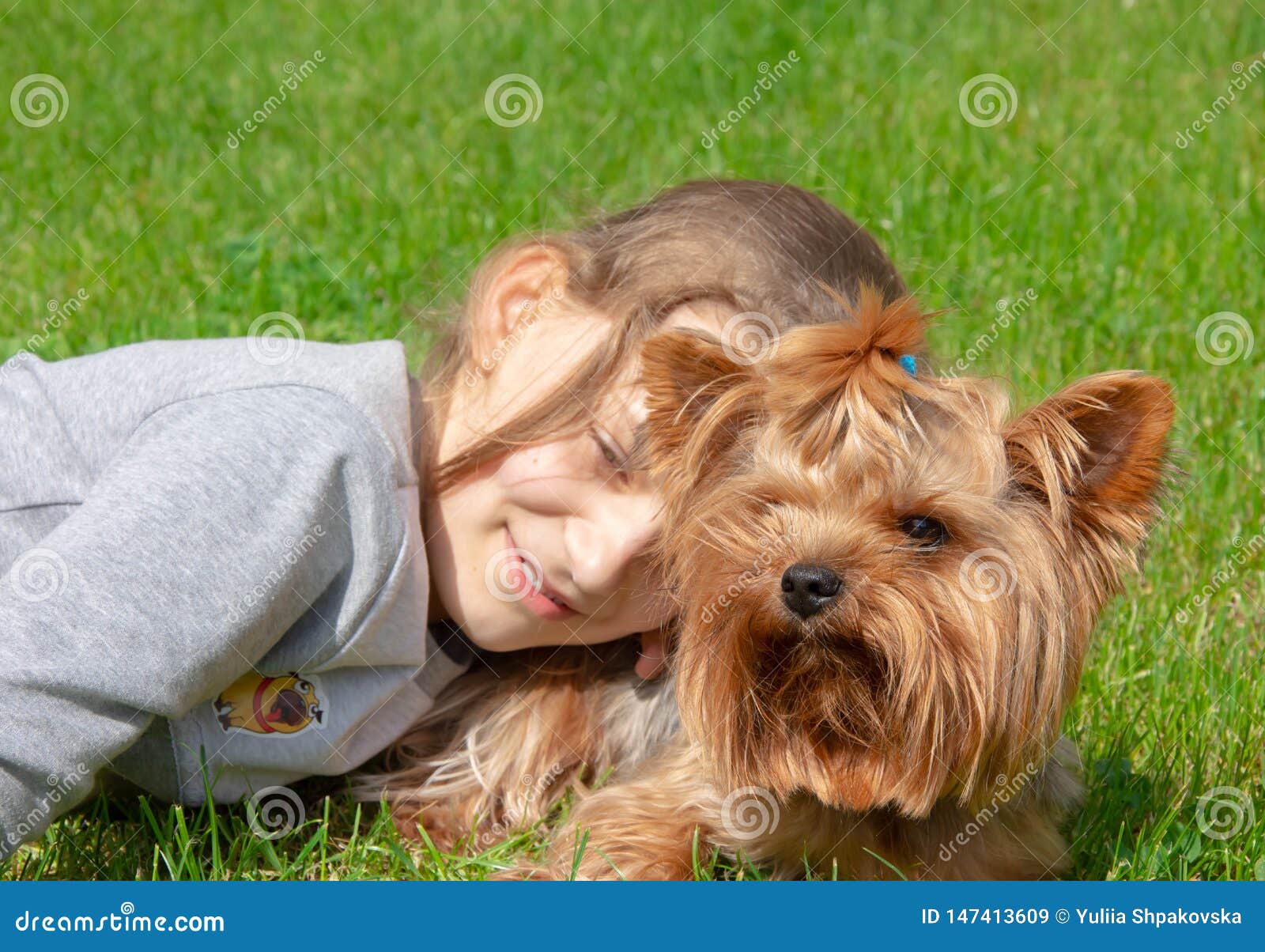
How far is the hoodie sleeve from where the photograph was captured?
250 cm

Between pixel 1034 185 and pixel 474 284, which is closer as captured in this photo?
pixel 474 284

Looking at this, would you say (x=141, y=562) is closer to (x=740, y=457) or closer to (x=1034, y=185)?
(x=740, y=457)

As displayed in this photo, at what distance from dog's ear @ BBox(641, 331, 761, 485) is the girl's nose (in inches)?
9.8

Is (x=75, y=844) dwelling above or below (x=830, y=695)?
below

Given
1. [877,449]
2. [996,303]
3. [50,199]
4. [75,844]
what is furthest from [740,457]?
[50,199]

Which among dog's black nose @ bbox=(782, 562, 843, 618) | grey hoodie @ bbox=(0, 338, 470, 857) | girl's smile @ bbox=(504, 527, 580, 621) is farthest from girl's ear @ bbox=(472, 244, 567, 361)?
dog's black nose @ bbox=(782, 562, 843, 618)

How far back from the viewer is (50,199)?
5820 millimetres

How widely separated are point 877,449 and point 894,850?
89 cm

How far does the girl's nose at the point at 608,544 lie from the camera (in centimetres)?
296

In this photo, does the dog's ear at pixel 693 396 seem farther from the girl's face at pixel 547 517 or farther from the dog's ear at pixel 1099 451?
the dog's ear at pixel 1099 451

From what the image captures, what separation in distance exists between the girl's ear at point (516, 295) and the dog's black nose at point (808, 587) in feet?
3.68

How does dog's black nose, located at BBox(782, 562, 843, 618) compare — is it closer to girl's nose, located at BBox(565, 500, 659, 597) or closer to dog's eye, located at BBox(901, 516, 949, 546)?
dog's eye, located at BBox(901, 516, 949, 546)

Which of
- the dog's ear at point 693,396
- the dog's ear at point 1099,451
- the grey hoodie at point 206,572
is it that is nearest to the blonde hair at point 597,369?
the grey hoodie at point 206,572

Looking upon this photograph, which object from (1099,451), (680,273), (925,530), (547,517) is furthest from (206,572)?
(1099,451)
